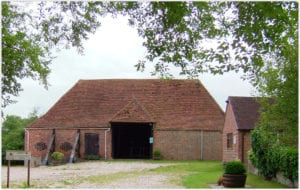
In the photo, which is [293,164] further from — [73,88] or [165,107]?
[73,88]

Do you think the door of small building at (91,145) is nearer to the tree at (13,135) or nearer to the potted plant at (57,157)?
the potted plant at (57,157)

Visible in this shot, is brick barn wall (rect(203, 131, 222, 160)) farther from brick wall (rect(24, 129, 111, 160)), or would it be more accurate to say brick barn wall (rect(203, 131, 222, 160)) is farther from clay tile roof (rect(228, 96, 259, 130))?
brick wall (rect(24, 129, 111, 160))

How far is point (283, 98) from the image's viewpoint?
1341 cm

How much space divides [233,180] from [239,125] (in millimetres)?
10324

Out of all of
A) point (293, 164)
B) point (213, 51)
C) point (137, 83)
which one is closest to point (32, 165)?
point (137, 83)

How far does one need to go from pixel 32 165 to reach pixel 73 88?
10142 mm

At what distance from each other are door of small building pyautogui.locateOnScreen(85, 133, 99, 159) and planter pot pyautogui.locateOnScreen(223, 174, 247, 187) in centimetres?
2020

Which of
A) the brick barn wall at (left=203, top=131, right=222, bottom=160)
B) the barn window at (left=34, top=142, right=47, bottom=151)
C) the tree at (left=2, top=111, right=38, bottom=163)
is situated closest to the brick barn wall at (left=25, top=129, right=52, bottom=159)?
the barn window at (left=34, top=142, right=47, bottom=151)

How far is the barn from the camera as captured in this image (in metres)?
36.9

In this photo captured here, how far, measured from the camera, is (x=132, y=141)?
4106 centimetres

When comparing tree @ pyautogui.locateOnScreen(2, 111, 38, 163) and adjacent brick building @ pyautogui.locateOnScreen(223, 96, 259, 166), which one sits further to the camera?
tree @ pyautogui.locateOnScreen(2, 111, 38, 163)

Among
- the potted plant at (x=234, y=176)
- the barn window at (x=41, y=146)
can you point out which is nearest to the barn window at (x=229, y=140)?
the potted plant at (x=234, y=176)

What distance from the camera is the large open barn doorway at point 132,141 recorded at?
131 ft

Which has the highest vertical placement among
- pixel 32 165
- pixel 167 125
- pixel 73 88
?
pixel 73 88
